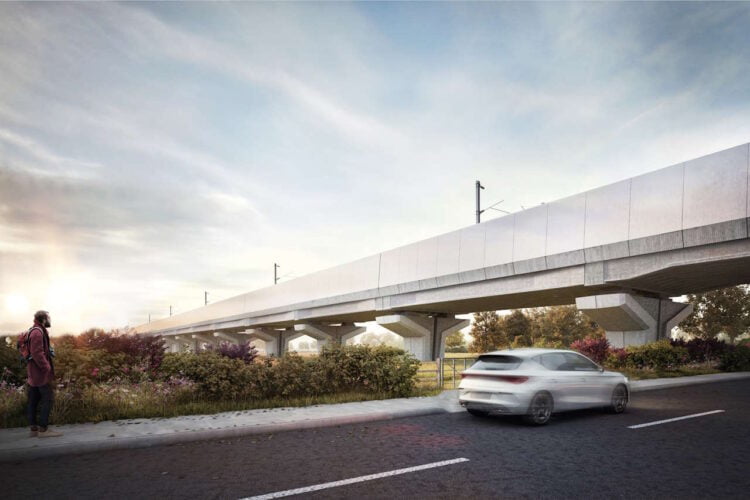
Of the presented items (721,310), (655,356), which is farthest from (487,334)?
(655,356)

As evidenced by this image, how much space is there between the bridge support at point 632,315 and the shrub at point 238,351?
49.6 feet

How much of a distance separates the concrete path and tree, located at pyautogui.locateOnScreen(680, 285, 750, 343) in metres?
46.8

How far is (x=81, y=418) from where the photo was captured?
8891mm

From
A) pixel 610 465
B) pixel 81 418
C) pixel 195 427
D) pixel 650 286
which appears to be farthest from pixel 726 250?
pixel 81 418

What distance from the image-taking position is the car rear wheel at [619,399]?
10.5 m

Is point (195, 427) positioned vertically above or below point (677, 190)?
below

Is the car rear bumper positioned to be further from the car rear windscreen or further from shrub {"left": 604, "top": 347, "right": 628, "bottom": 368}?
shrub {"left": 604, "top": 347, "right": 628, "bottom": 368}

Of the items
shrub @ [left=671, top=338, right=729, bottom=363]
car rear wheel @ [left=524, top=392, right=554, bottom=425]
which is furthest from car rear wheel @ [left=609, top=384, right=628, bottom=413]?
shrub @ [left=671, top=338, right=729, bottom=363]

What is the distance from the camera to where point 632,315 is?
2098 centimetres

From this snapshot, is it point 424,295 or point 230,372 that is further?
point 424,295

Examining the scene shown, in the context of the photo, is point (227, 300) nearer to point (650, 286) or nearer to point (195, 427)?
point (650, 286)

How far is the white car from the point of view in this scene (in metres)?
9.04

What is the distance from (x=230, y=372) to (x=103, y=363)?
3.36 meters

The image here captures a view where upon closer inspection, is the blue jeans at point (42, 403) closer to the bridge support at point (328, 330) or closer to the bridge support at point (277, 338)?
the bridge support at point (328, 330)
